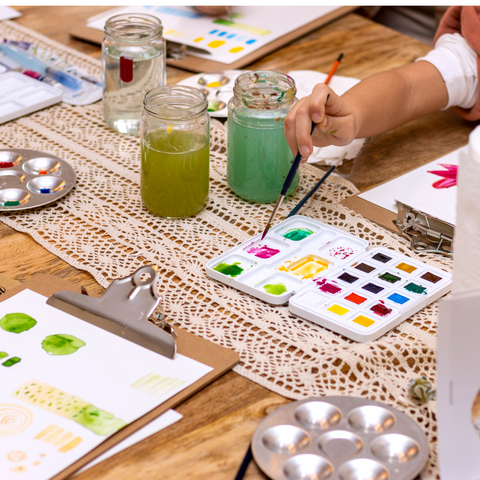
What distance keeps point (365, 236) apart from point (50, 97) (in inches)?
26.9

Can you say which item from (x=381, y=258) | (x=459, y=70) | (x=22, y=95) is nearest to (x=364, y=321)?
(x=381, y=258)

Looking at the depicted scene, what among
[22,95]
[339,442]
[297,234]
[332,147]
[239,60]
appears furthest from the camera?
[239,60]

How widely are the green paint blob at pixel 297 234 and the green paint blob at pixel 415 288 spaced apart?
0.54 ft

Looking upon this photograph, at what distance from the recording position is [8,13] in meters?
1.59

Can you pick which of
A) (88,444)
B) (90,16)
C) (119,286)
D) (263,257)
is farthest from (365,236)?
(90,16)

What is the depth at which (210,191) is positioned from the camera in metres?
1.03

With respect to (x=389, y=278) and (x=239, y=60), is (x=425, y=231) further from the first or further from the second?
(x=239, y=60)

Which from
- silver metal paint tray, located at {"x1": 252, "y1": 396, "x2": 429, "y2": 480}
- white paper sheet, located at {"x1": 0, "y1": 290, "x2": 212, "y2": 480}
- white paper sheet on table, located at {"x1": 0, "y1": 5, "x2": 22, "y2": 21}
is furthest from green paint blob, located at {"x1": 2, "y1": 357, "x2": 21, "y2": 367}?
white paper sheet on table, located at {"x1": 0, "y1": 5, "x2": 22, "y2": 21}

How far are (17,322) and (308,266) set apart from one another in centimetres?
36

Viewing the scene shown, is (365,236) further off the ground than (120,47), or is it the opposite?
(120,47)

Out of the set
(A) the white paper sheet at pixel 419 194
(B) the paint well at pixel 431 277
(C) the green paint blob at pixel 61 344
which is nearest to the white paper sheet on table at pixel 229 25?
(A) the white paper sheet at pixel 419 194

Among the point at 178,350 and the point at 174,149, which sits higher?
the point at 174,149

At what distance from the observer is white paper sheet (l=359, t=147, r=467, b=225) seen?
962 millimetres

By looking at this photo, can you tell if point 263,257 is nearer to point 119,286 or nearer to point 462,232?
point 119,286
